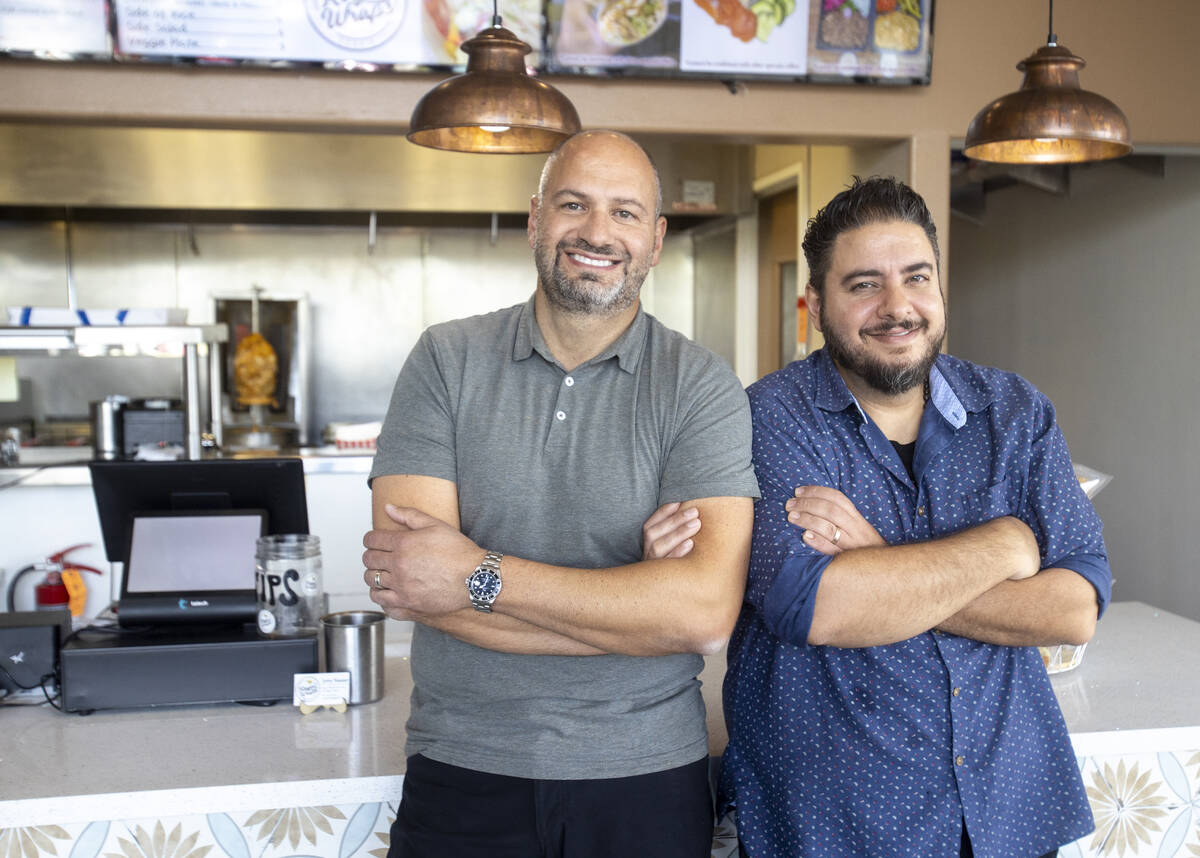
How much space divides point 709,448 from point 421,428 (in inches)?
15.7

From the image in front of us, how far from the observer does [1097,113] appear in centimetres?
242

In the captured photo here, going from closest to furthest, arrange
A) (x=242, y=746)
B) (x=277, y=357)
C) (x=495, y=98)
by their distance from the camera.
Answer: (x=242, y=746), (x=495, y=98), (x=277, y=357)

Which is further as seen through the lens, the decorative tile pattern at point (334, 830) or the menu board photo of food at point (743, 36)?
the menu board photo of food at point (743, 36)

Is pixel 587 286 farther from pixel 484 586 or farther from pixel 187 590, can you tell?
pixel 187 590

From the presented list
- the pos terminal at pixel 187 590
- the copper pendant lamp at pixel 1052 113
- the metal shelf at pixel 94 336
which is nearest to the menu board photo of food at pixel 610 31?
the copper pendant lamp at pixel 1052 113

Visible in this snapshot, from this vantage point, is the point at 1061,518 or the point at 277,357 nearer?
the point at 1061,518

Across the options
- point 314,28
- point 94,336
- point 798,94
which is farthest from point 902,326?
point 94,336

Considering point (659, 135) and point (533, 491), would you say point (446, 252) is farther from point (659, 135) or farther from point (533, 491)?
point (533, 491)

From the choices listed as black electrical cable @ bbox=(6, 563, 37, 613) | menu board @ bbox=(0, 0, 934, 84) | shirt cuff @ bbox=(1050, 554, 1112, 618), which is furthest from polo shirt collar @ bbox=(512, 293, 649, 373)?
black electrical cable @ bbox=(6, 563, 37, 613)

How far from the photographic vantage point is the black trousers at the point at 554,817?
1.41m

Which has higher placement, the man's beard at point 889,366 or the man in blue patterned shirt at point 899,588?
the man's beard at point 889,366

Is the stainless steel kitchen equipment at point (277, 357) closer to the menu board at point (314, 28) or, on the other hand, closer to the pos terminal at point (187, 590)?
the menu board at point (314, 28)

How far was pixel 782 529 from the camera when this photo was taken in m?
1.50

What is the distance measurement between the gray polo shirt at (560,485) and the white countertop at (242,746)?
0.83 ft
